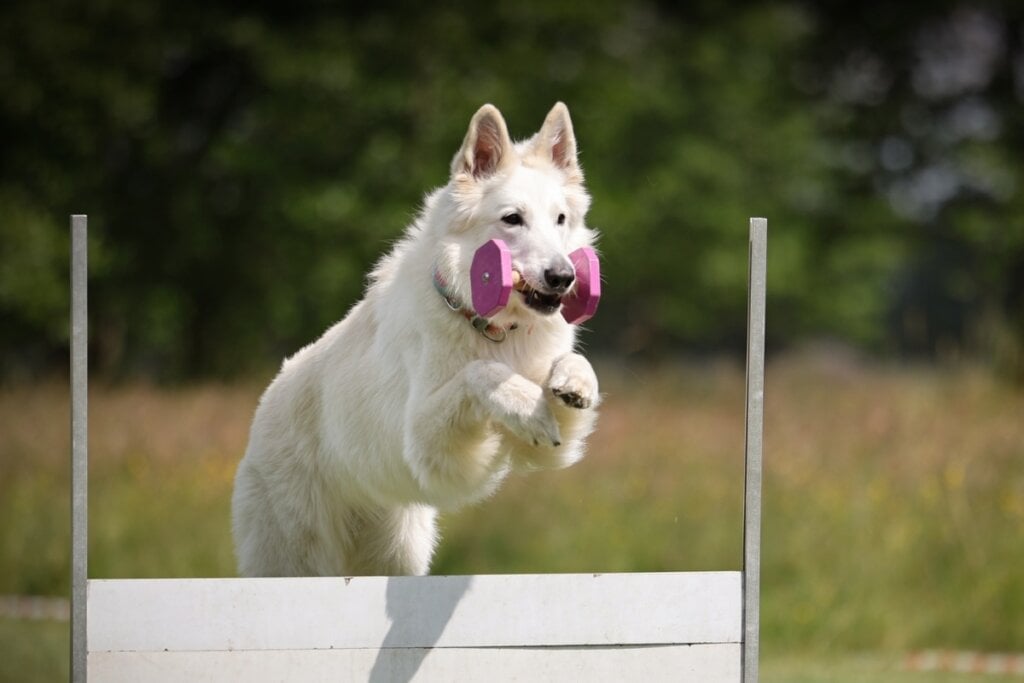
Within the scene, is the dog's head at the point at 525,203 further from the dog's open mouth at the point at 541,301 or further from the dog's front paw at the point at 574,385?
the dog's front paw at the point at 574,385

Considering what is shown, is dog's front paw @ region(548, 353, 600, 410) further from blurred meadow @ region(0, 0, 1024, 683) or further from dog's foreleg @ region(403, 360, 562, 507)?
blurred meadow @ region(0, 0, 1024, 683)

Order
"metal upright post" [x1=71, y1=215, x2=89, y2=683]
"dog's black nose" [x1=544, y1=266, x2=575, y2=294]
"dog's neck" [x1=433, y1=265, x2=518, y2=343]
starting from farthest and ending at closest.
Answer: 1. "dog's neck" [x1=433, y1=265, x2=518, y2=343]
2. "dog's black nose" [x1=544, y1=266, x2=575, y2=294]
3. "metal upright post" [x1=71, y1=215, x2=89, y2=683]

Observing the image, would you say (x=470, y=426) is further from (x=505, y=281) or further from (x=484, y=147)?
(x=484, y=147)

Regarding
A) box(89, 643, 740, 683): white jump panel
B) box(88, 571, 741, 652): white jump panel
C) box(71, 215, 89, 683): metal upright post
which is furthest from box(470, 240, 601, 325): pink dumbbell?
box(71, 215, 89, 683): metal upright post

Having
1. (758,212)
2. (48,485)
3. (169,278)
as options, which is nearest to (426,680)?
(48,485)

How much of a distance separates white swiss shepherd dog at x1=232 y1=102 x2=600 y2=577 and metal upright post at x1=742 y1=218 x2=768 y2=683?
454 millimetres

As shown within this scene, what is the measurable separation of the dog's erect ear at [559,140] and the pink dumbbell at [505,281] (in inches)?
14.0

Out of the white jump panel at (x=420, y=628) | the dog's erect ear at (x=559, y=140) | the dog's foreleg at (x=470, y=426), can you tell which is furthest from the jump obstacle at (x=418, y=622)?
the dog's erect ear at (x=559, y=140)

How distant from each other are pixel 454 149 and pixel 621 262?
3.59m

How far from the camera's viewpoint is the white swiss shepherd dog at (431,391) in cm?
338

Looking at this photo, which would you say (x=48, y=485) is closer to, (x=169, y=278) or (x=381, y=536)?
(x=381, y=536)

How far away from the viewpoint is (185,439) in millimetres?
9086

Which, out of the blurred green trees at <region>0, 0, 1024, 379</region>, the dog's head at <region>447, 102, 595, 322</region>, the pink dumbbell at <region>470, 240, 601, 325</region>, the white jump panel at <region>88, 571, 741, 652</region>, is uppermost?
the blurred green trees at <region>0, 0, 1024, 379</region>

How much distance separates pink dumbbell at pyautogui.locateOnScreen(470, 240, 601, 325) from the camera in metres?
3.27
